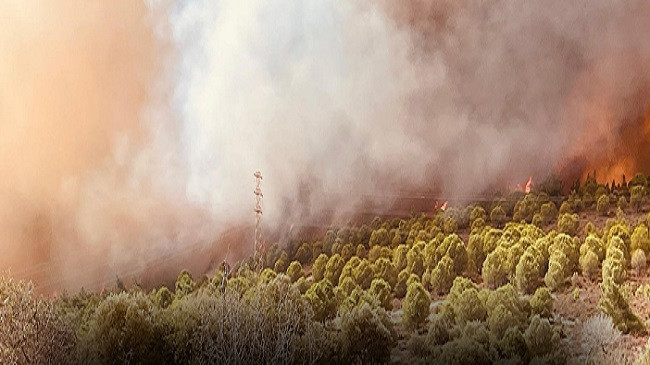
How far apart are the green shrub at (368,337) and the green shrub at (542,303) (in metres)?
0.64

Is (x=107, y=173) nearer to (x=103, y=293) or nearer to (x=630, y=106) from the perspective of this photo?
(x=103, y=293)

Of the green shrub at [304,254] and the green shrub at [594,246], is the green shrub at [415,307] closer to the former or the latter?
the green shrub at [304,254]

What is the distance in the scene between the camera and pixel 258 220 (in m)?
3.64

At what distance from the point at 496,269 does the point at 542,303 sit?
250mm

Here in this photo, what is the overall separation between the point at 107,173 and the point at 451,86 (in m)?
1.81

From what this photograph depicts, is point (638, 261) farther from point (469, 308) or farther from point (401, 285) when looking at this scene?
point (401, 285)

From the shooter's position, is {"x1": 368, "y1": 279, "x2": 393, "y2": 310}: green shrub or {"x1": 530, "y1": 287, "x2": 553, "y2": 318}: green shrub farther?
{"x1": 368, "y1": 279, "x2": 393, "y2": 310}: green shrub

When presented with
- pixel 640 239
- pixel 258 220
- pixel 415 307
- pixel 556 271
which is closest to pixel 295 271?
pixel 258 220

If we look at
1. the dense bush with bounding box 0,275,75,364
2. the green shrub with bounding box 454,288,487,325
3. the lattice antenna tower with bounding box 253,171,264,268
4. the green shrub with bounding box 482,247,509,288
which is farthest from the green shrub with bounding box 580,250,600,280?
the dense bush with bounding box 0,275,75,364

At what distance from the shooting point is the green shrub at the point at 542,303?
10.5ft

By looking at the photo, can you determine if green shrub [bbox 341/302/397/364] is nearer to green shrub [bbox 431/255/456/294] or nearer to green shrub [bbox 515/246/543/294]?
green shrub [bbox 431/255/456/294]

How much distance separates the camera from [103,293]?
3.63 meters

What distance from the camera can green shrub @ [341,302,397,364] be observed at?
10.9ft

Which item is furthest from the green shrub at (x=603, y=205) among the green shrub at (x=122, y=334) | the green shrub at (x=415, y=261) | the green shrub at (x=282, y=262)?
the green shrub at (x=122, y=334)
